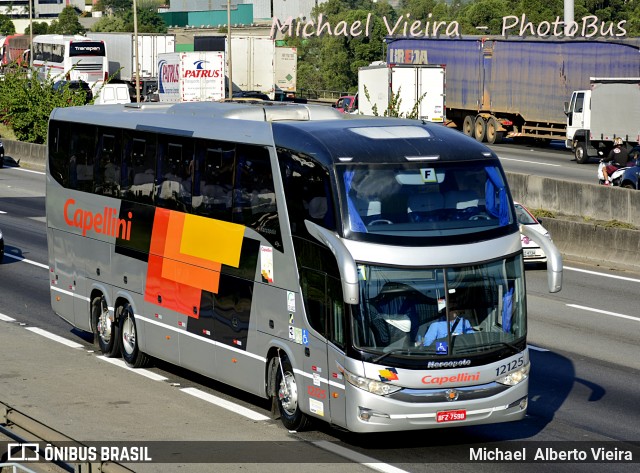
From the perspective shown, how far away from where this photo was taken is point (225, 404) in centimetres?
1498

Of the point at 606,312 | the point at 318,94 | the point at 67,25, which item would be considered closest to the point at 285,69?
the point at 318,94

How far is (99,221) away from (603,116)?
1291 inches

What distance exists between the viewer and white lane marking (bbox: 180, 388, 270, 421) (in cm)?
1427

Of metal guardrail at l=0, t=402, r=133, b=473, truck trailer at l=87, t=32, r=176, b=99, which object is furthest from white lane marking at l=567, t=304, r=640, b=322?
truck trailer at l=87, t=32, r=176, b=99

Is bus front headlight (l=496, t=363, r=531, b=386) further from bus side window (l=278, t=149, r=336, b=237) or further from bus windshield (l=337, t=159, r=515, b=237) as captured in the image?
bus side window (l=278, t=149, r=336, b=237)

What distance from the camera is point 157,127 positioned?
16547 millimetres

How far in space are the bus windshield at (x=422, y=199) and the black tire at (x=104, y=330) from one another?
21.5 ft

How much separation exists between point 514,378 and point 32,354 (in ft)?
28.0

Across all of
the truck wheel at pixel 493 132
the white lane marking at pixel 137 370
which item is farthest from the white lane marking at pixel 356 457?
the truck wheel at pixel 493 132

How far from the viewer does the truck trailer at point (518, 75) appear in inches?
2052

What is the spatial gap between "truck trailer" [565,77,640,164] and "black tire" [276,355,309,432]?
34.7m

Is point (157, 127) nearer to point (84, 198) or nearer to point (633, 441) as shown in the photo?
point (84, 198)

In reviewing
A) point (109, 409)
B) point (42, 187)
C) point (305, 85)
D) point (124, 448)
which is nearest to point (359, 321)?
point (124, 448)

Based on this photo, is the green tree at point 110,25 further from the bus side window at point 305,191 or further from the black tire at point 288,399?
the black tire at point 288,399
